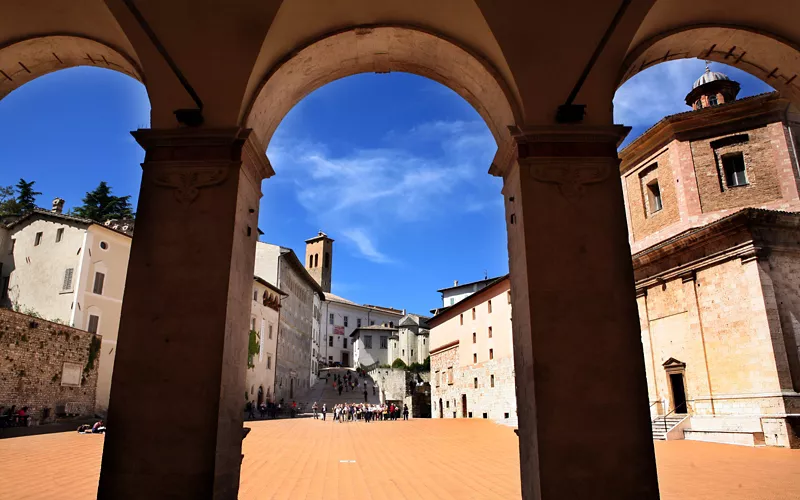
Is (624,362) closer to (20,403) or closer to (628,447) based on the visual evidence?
(628,447)

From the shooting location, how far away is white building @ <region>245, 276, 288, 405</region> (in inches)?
1471

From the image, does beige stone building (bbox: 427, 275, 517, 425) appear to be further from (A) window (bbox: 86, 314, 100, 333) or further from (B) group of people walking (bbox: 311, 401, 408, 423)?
(A) window (bbox: 86, 314, 100, 333)

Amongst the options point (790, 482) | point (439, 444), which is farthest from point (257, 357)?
point (790, 482)

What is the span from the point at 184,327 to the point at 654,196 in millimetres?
26557

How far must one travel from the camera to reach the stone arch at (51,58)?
6.68 m

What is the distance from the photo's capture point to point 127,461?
4977mm

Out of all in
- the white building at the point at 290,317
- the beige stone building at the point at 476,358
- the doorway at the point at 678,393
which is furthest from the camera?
the white building at the point at 290,317

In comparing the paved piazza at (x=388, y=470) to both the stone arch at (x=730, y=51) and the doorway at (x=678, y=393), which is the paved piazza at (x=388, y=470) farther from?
the stone arch at (x=730, y=51)

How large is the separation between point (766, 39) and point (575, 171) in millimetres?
3516

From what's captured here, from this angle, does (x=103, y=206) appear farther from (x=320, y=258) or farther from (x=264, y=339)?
(x=320, y=258)

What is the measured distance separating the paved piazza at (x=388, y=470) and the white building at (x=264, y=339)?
1887 cm

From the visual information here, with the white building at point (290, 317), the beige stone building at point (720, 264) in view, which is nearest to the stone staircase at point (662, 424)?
the beige stone building at point (720, 264)

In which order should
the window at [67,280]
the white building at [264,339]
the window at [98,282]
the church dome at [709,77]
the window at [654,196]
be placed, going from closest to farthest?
the window at [654,196] < the church dome at [709,77] < the window at [67,280] < the window at [98,282] < the white building at [264,339]

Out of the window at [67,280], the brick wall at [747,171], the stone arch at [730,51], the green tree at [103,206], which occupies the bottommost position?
the stone arch at [730,51]
